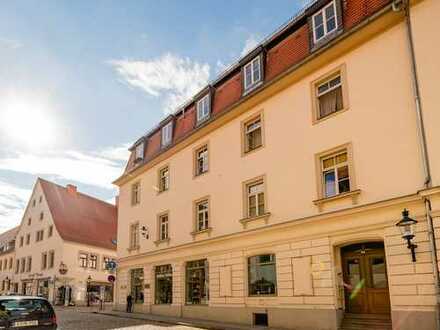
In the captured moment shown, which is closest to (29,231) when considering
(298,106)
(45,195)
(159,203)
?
(45,195)

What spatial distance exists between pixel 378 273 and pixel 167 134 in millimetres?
16392

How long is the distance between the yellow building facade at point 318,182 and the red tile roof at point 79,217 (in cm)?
2550

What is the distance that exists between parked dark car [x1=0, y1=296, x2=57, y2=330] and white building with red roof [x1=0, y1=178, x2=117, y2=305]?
31287 mm

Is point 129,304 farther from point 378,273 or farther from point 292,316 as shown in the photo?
point 378,273

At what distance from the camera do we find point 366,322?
14.2m

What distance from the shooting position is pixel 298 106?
17.7 metres

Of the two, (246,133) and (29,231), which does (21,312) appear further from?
(29,231)

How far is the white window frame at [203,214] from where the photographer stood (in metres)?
22.4

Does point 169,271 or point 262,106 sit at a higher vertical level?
point 262,106

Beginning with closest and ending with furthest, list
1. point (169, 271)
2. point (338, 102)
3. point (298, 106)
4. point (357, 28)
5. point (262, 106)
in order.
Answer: point (357, 28), point (338, 102), point (298, 106), point (262, 106), point (169, 271)

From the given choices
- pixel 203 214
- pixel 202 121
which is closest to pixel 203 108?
pixel 202 121

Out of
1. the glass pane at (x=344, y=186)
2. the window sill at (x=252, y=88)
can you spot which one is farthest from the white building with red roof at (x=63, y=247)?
the glass pane at (x=344, y=186)

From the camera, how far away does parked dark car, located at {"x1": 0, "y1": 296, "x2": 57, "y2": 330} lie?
11328 millimetres

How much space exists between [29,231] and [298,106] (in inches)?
1706
